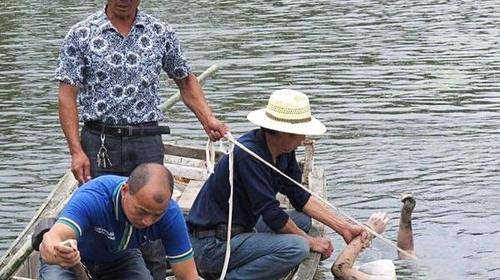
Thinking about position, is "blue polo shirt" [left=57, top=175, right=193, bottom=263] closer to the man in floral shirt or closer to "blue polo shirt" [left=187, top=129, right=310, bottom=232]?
the man in floral shirt

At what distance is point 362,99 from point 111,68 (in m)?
8.45

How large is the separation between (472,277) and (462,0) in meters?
17.6

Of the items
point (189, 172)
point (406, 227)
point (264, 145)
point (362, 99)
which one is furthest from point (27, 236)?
point (362, 99)

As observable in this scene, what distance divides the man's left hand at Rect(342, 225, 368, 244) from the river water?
109 cm

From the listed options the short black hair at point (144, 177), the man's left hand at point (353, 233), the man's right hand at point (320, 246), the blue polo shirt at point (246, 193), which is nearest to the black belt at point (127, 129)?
the blue polo shirt at point (246, 193)

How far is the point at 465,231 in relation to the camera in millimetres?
10211

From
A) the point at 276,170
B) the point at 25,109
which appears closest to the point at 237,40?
the point at 25,109

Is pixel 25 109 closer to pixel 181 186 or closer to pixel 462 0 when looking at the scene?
pixel 181 186

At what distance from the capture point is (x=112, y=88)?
7.16 metres

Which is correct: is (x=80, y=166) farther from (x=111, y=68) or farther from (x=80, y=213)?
(x=80, y=213)

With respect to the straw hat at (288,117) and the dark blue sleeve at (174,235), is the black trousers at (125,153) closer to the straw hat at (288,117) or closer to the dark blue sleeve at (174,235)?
the straw hat at (288,117)

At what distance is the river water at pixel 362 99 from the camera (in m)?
10.7

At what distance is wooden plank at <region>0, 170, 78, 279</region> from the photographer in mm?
6895

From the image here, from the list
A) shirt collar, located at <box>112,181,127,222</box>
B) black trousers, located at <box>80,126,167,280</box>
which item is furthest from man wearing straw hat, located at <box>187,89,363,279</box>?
shirt collar, located at <box>112,181,127,222</box>
